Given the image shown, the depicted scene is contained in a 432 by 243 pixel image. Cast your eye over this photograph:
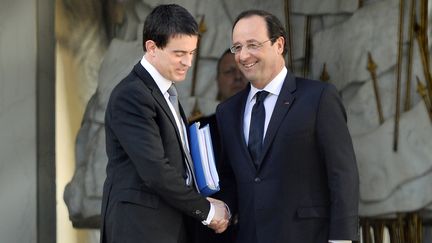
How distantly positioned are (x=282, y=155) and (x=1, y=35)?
9.32ft

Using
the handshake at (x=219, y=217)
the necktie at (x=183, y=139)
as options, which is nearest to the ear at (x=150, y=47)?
the necktie at (x=183, y=139)

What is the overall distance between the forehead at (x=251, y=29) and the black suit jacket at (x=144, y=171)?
44cm

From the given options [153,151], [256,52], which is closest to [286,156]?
[256,52]

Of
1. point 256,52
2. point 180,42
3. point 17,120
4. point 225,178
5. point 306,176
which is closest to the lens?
point 180,42

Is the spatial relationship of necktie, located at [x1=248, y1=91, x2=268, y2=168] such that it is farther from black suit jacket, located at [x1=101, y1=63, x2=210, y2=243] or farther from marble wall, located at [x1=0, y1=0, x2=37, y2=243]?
marble wall, located at [x1=0, y1=0, x2=37, y2=243]

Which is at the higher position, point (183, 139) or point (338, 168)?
point (183, 139)

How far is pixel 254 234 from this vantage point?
167 inches

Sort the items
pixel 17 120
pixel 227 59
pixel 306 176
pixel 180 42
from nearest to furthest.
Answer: pixel 180 42
pixel 306 176
pixel 227 59
pixel 17 120

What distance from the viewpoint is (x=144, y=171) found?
3943mm

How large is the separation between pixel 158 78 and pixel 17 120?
252 cm

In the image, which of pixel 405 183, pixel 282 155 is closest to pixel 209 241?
pixel 282 155

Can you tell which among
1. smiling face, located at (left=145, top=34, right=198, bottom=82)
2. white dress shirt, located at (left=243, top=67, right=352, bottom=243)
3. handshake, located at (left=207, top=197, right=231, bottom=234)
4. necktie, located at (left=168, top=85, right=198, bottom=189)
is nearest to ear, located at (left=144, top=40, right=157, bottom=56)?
smiling face, located at (left=145, top=34, right=198, bottom=82)

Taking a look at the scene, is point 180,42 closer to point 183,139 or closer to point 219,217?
point 183,139

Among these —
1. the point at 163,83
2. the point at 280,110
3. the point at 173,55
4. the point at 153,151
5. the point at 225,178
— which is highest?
the point at 173,55
